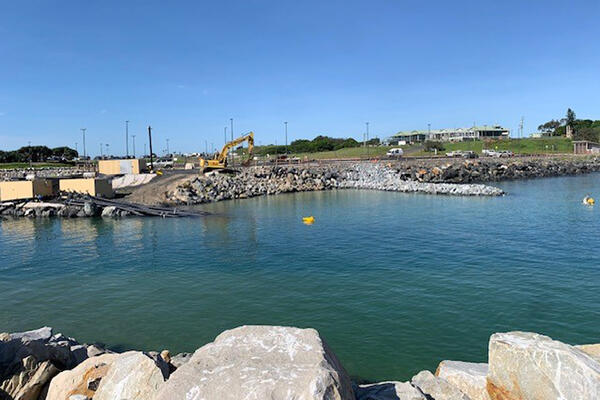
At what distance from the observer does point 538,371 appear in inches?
246

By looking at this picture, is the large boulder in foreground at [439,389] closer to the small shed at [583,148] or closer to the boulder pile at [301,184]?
the boulder pile at [301,184]

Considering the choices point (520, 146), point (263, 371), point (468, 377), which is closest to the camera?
point (263, 371)

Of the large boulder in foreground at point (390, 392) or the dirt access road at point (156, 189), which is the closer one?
the large boulder in foreground at point (390, 392)

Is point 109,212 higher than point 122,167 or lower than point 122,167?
lower

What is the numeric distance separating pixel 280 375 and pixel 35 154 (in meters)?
130

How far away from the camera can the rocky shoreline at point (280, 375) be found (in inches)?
207

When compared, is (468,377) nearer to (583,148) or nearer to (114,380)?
(114,380)

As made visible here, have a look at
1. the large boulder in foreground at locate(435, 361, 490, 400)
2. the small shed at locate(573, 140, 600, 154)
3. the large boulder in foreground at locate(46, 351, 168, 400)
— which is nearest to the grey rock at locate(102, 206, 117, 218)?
the large boulder in foreground at locate(46, 351, 168, 400)

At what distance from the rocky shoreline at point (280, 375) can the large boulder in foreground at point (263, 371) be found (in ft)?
0.04

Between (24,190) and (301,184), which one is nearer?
(24,190)

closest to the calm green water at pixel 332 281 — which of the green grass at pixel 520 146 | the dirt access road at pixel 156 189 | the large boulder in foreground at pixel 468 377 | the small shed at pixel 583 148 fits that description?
the large boulder in foreground at pixel 468 377

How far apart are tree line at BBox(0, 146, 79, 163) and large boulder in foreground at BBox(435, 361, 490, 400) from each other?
111667mm

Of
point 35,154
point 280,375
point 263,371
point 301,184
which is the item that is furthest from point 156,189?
point 35,154

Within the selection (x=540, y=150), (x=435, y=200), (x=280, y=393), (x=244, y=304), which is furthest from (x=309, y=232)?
(x=540, y=150)
